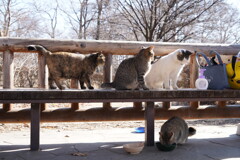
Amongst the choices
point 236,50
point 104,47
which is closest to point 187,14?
point 236,50

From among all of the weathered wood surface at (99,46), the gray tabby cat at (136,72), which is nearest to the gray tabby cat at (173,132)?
the gray tabby cat at (136,72)

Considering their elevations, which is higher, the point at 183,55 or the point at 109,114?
the point at 183,55

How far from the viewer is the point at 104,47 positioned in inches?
141

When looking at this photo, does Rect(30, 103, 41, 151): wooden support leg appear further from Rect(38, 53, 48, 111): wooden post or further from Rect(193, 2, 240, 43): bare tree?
Rect(193, 2, 240, 43): bare tree

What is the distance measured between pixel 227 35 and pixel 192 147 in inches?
529

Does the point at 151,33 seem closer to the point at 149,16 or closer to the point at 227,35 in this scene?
the point at 149,16

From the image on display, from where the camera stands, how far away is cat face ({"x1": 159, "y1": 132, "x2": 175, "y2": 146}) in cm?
281

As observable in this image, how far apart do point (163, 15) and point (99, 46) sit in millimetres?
8008

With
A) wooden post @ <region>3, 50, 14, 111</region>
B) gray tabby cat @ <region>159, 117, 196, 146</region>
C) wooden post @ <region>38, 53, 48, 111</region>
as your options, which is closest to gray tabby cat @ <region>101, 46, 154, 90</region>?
gray tabby cat @ <region>159, 117, 196, 146</region>

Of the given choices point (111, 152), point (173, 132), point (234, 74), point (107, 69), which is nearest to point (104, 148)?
point (111, 152)

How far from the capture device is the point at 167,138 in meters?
2.84

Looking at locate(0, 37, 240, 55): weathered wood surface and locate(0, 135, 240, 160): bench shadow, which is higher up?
locate(0, 37, 240, 55): weathered wood surface

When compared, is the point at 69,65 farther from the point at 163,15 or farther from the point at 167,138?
the point at 163,15

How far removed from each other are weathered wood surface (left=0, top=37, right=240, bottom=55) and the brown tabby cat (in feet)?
1.50
